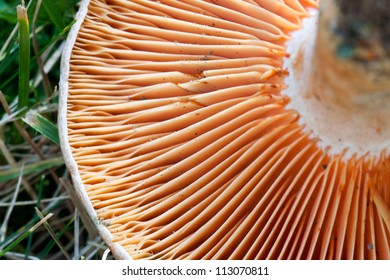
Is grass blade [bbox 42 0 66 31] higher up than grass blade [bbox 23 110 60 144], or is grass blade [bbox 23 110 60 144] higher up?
grass blade [bbox 42 0 66 31]

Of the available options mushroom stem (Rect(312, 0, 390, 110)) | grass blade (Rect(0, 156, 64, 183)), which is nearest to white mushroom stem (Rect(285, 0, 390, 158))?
mushroom stem (Rect(312, 0, 390, 110))

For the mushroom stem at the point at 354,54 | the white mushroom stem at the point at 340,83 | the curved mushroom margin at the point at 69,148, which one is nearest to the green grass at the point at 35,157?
the curved mushroom margin at the point at 69,148

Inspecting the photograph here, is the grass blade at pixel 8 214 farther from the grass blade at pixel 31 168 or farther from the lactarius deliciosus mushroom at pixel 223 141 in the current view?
the lactarius deliciosus mushroom at pixel 223 141

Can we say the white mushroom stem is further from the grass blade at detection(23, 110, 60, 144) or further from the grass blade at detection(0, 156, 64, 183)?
the grass blade at detection(0, 156, 64, 183)

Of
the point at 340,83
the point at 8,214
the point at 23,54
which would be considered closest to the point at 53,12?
the point at 23,54

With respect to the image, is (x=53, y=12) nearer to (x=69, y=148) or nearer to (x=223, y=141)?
(x=69, y=148)

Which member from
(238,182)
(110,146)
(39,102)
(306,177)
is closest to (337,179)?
(306,177)
